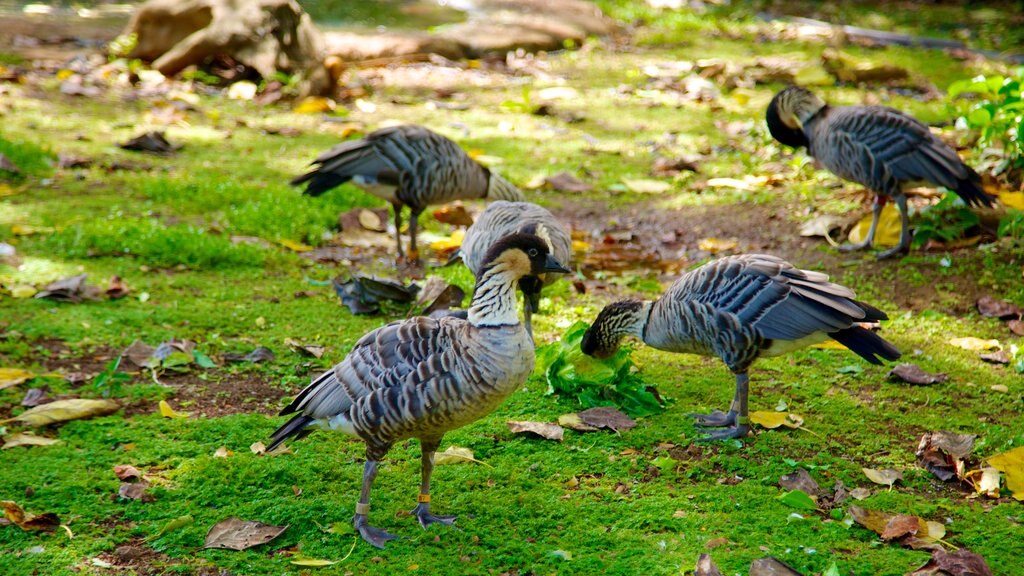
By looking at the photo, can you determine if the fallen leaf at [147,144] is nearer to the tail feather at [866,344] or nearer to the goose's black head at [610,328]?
the goose's black head at [610,328]

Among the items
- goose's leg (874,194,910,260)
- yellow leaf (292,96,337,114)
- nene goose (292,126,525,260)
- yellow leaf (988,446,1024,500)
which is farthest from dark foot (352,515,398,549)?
yellow leaf (292,96,337,114)

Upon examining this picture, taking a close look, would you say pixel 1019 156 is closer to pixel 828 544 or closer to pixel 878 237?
pixel 878 237

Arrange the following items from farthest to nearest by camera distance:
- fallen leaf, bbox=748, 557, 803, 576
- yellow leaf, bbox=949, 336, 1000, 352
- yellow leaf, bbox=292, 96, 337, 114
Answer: yellow leaf, bbox=292, 96, 337, 114 → yellow leaf, bbox=949, 336, 1000, 352 → fallen leaf, bbox=748, 557, 803, 576

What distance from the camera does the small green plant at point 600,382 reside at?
5.17 metres

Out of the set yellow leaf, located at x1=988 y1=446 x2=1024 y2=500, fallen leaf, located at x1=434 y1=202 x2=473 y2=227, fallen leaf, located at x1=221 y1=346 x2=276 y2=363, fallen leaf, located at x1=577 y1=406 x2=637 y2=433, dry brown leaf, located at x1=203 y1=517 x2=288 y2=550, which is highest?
yellow leaf, located at x1=988 y1=446 x2=1024 y2=500

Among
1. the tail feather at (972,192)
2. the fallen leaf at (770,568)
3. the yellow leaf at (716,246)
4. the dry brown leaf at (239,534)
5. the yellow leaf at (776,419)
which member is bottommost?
the dry brown leaf at (239,534)

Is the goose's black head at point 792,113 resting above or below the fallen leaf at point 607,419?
above

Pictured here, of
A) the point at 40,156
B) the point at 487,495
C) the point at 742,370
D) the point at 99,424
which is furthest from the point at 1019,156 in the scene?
the point at 40,156

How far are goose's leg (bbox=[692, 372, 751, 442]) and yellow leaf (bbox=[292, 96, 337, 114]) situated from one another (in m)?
7.02

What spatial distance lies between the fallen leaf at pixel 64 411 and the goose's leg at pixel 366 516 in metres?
1.67

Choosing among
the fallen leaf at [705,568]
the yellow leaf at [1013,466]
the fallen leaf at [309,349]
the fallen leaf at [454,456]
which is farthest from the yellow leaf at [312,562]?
the yellow leaf at [1013,466]

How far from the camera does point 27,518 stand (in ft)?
13.0

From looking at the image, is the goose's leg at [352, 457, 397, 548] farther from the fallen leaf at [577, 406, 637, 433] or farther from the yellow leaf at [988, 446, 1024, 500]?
the yellow leaf at [988, 446, 1024, 500]

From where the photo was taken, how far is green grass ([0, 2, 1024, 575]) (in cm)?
395
